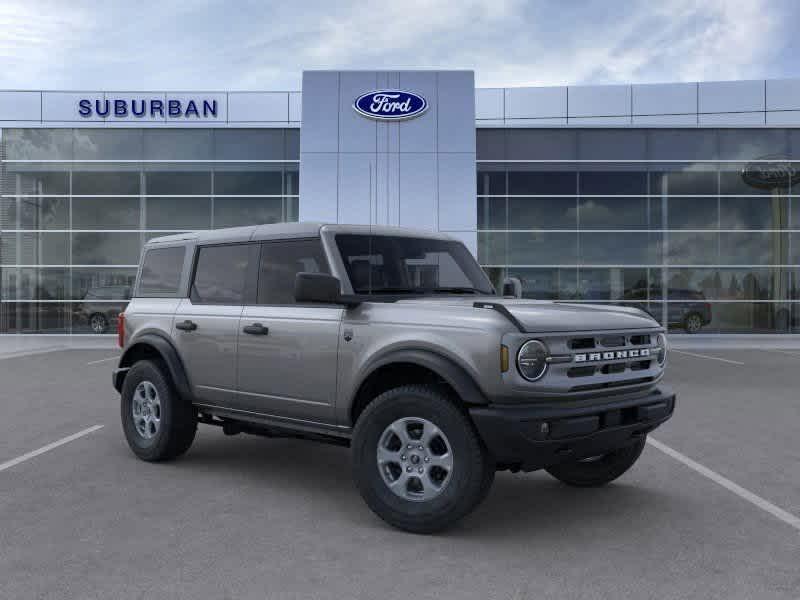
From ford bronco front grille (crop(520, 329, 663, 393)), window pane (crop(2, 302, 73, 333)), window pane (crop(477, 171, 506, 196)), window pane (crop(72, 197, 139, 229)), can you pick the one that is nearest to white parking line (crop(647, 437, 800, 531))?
ford bronco front grille (crop(520, 329, 663, 393))

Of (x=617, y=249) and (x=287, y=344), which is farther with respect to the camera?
(x=617, y=249)

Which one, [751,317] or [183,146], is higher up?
[183,146]

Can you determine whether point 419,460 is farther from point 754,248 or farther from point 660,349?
point 754,248

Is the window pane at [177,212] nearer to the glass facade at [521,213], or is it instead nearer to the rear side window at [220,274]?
the glass facade at [521,213]

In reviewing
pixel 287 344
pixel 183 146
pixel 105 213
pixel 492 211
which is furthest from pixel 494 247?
pixel 287 344

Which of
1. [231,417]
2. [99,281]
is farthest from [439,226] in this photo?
[231,417]

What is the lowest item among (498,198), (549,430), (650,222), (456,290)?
(549,430)

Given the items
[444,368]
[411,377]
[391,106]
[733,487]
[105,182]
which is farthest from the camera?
[105,182]

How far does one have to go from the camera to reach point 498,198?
1038 inches

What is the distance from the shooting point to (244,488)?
5.58 meters

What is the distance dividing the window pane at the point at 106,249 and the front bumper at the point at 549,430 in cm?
2406

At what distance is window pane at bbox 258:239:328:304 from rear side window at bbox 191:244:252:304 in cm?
24

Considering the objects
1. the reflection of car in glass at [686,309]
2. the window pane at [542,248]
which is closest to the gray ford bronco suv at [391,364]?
the window pane at [542,248]

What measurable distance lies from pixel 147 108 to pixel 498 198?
503 inches
